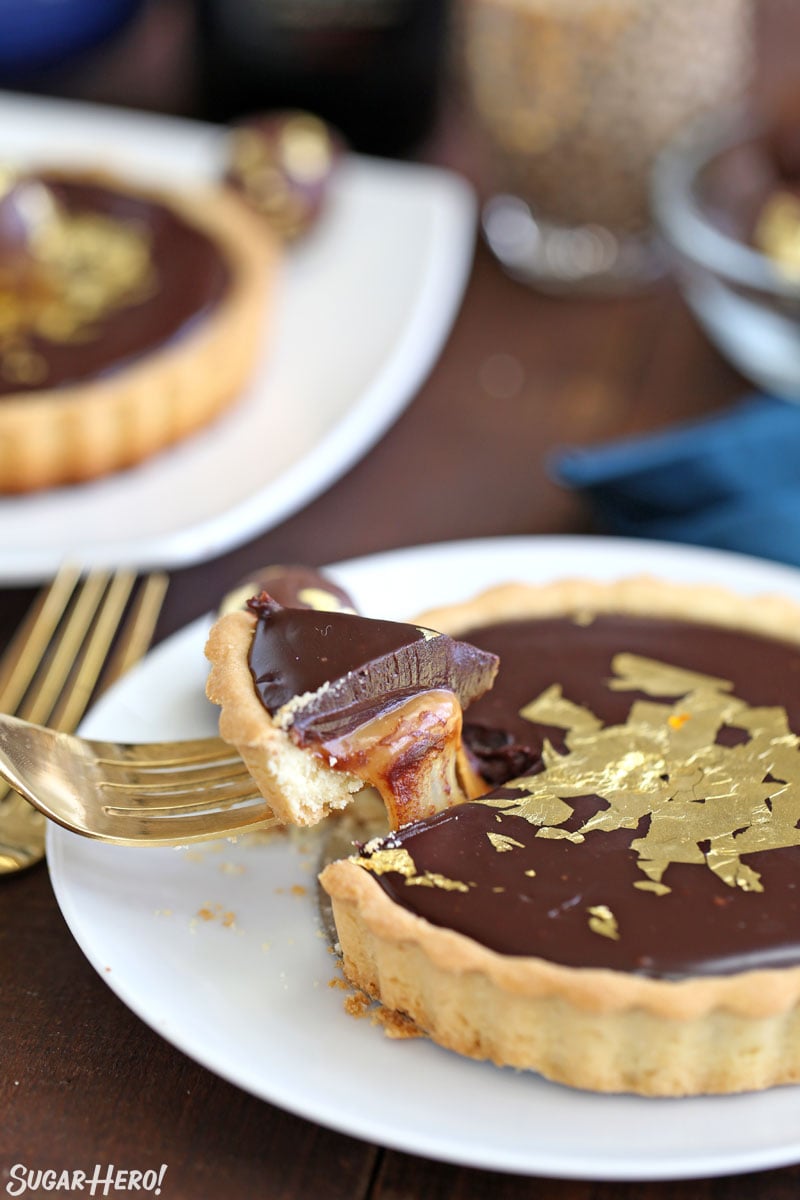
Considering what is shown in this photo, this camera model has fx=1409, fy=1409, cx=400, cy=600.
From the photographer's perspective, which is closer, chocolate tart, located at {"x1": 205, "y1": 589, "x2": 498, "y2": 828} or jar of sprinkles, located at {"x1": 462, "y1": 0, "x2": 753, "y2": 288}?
chocolate tart, located at {"x1": 205, "y1": 589, "x2": 498, "y2": 828}

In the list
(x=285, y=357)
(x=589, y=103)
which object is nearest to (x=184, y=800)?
(x=285, y=357)

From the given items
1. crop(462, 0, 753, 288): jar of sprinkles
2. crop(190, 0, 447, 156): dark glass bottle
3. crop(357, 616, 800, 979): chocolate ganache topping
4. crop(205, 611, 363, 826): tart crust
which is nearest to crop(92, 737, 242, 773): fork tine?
crop(205, 611, 363, 826): tart crust

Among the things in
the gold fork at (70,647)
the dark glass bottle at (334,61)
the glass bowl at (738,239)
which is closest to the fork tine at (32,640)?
the gold fork at (70,647)

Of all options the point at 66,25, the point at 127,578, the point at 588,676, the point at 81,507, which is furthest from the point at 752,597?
the point at 66,25

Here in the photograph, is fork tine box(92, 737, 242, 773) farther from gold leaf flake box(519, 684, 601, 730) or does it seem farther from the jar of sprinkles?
the jar of sprinkles

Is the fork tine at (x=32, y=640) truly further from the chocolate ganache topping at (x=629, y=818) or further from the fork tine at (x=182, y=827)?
the chocolate ganache topping at (x=629, y=818)
